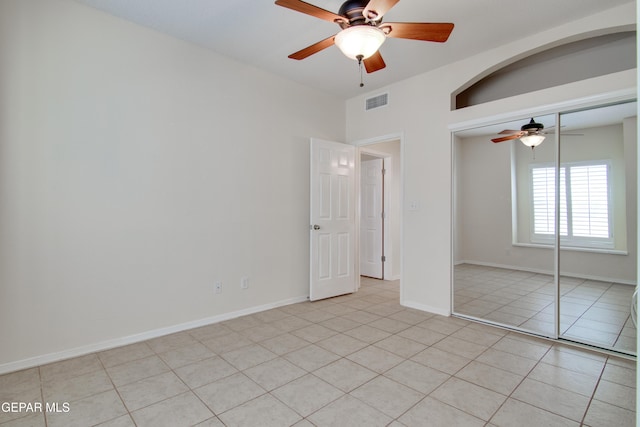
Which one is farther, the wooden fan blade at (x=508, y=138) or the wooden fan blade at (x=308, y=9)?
the wooden fan blade at (x=508, y=138)

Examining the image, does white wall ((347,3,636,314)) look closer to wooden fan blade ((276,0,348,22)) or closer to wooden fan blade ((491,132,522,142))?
wooden fan blade ((491,132,522,142))

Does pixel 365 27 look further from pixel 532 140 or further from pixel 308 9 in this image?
pixel 532 140

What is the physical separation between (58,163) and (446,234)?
3.79 metres

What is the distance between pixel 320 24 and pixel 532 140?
2338mm

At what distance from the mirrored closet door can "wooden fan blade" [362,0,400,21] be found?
2021 mm

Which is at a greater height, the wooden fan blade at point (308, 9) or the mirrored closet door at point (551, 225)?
the wooden fan blade at point (308, 9)

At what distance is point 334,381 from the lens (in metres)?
2.24

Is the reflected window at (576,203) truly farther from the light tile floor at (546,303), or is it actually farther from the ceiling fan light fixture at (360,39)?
the ceiling fan light fixture at (360,39)

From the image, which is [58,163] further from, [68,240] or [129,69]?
[129,69]

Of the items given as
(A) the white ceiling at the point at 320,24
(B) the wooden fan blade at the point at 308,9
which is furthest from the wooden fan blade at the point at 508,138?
(B) the wooden fan blade at the point at 308,9

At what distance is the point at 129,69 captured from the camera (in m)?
2.90

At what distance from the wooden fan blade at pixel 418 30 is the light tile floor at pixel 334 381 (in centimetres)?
242

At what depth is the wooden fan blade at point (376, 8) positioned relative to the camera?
6.22 feet

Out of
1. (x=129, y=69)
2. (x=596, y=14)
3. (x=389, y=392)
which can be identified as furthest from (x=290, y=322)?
(x=596, y=14)
